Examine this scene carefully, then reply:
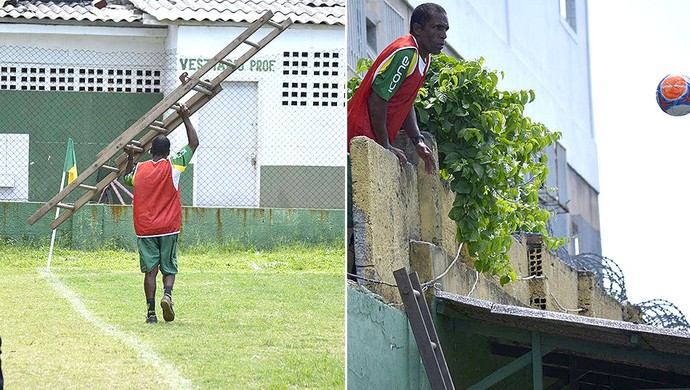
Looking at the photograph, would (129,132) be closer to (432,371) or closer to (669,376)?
(432,371)

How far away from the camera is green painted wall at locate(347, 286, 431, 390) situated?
717 cm

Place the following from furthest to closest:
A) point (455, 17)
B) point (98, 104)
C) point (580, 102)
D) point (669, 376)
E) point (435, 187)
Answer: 1. point (580, 102)
2. point (455, 17)
3. point (669, 376)
4. point (435, 187)
5. point (98, 104)

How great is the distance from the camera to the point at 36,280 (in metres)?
7.44

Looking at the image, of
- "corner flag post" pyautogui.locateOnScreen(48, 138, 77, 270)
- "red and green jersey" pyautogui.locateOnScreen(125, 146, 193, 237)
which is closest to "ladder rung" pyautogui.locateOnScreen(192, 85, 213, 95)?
"red and green jersey" pyautogui.locateOnScreen(125, 146, 193, 237)

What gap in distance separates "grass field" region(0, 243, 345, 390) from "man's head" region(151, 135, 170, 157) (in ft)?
1.91

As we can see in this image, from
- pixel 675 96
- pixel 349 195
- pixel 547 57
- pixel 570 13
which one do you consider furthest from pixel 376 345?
pixel 570 13

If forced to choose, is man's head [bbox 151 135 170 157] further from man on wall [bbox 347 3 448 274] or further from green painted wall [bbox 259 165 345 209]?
man on wall [bbox 347 3 448 274]

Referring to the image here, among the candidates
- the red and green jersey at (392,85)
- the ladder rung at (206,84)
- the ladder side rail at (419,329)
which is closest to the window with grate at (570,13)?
the red and green jersey at (392,85)

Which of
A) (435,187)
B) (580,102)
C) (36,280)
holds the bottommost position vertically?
(36,280)

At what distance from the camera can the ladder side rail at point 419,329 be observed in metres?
7.20

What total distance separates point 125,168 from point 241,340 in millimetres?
1203

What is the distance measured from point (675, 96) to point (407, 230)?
11.3ft

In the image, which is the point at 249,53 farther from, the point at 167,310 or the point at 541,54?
the point at 541,54

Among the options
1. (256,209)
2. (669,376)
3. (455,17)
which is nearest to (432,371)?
(256,209)
